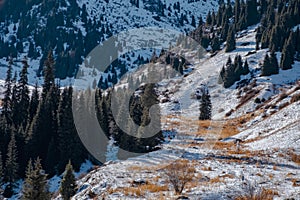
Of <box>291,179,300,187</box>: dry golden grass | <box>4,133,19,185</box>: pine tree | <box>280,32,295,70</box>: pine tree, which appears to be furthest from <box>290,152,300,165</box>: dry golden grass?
<box>280,32,295,70</box>: pine tree

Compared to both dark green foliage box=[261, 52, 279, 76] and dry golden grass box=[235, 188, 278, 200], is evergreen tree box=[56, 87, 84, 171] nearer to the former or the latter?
dry golden grass box=[235, 188, 278, 200]

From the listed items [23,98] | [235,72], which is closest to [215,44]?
[235,72]

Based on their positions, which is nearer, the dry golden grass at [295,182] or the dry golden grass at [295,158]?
the dry golden grass at [295,182]

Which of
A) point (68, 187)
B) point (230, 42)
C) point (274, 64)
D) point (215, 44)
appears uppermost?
point (215, 44)

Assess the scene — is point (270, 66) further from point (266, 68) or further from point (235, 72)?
point (235, 72)

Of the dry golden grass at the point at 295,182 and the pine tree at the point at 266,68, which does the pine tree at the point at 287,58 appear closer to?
the pine tree at the point at 266,68

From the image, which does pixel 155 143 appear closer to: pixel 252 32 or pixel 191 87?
pixel 191 87

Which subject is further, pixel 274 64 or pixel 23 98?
pixel 274 64

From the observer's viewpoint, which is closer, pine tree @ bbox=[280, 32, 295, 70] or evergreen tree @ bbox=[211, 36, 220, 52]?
pine tree @ bbox=[280, 32, 295, 70]

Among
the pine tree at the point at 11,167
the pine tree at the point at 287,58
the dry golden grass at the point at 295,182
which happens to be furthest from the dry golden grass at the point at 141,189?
the pine tree at the point at 287,58

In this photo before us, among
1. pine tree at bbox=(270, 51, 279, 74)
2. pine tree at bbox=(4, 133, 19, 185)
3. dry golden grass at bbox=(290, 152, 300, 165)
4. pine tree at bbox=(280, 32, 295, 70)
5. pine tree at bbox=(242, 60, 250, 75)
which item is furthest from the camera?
pine tree at bbox=(242, 60, 250, 75)

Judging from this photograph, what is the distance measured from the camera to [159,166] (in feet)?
112

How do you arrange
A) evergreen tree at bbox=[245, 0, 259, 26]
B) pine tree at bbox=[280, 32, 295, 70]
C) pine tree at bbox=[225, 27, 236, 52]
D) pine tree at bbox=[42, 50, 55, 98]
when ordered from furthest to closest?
evergreen tree at bbox=[245, 0, 259, 26], pine tree at bbox=[225, 27, 236, 52], pine tree at bbox=[280, 32, 295, 70], pine tree at bbox=[42, 50, 55, 98]

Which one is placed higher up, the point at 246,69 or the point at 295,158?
the point at 246,69
